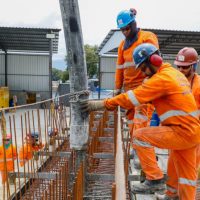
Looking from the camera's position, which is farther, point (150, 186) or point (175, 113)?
point (150, 186)

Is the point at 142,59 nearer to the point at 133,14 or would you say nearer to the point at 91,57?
the point at 133,14

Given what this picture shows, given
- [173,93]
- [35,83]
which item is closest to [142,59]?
[173,93]

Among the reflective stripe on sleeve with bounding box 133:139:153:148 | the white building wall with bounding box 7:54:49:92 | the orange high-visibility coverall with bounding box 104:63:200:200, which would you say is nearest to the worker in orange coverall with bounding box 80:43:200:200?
the orange high-visibility coverall with bounding box 104:63:200:200

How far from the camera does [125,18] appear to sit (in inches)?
158

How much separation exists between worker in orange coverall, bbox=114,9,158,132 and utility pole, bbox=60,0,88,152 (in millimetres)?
900

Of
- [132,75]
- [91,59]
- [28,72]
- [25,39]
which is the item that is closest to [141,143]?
[132,75]

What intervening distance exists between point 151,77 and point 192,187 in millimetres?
1137

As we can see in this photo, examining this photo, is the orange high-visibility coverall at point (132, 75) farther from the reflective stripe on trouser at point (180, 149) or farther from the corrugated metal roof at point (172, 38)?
the corrugated metal roof at point (172, 38)

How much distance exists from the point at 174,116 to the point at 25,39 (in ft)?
65.8

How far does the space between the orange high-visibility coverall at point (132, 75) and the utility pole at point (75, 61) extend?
89 centimetres

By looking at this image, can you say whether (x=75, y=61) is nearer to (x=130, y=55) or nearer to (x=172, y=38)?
(x=130, y=55)

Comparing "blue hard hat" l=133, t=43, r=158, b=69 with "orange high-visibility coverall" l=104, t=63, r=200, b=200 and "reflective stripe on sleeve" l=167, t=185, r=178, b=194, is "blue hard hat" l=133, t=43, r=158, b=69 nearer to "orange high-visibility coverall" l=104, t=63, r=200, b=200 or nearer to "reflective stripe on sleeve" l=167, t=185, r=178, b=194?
"orange high-visibility coverall" l=104, t=63, r=200, b=200

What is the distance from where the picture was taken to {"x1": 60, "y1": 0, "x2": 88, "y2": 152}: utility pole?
2.84 meters

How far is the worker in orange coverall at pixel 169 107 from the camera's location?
10.3 ft
